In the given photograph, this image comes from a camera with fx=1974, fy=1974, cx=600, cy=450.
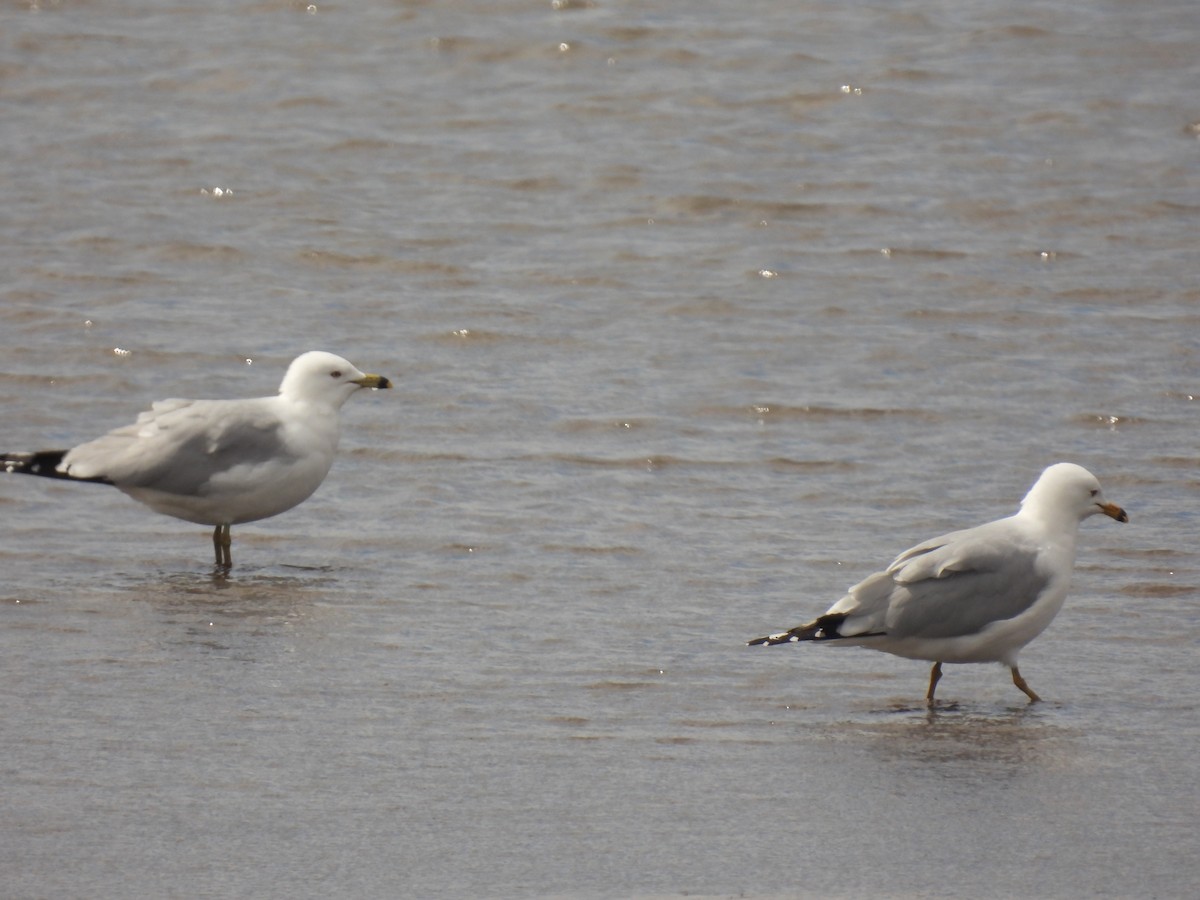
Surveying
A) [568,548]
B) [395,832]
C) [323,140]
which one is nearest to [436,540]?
[568,548]

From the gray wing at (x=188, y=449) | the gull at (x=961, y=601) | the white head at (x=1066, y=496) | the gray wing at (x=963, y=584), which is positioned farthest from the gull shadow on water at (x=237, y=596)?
the white head at (x=1066, y=496)

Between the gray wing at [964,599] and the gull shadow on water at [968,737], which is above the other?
the gray wing at [964,599]

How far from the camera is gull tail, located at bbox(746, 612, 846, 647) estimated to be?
579 cm

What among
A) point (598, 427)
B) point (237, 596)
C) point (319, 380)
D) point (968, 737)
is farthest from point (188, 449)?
point (968, 737)

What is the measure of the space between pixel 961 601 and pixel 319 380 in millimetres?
3115

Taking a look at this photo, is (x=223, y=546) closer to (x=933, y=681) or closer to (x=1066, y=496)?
(x=933, y=681)

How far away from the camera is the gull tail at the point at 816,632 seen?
579 cm

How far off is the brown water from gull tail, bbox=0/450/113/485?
0.82 ft

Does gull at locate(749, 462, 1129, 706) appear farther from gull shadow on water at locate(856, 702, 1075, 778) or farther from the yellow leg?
the yellow leg

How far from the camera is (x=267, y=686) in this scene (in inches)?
220

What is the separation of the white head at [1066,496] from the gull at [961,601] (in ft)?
0.30

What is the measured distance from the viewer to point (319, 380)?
26.2ft

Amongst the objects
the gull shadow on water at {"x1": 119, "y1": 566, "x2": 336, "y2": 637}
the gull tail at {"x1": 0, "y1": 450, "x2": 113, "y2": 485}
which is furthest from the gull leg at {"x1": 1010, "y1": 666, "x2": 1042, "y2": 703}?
the gull tail at {"x1": 0, "y1": 450, "x2": 113, "y2": 485}

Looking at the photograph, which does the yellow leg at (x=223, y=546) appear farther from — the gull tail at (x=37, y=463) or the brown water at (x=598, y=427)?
the gull tail at (x=37, y=463)
